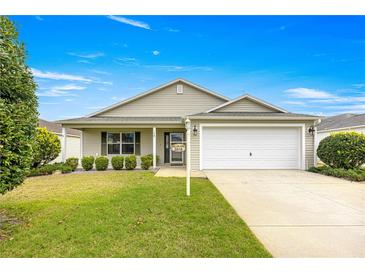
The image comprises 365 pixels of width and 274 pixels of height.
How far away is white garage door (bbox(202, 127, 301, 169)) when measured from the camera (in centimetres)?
1225

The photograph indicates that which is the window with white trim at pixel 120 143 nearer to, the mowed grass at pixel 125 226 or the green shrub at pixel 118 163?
the green shrub at pixel 118 163

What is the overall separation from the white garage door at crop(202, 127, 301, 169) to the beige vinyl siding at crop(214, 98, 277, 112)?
1794mm

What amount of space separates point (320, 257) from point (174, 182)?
19.1 feet

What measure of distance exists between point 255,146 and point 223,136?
1.84 m

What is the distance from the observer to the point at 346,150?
34.3 ft

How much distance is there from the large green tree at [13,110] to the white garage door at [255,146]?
9010 millimetres

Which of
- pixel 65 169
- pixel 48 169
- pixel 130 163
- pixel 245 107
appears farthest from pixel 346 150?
pixel 48 169

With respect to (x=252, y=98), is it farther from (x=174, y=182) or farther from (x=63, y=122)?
(x=63, y=122)

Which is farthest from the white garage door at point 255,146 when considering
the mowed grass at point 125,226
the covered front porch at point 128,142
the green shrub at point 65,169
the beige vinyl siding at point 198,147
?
the green shrub at point 65,169

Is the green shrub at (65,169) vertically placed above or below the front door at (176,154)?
below

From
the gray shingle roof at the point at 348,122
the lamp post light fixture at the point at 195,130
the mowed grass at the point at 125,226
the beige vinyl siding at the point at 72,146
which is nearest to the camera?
the mowed grass at the point at 125,226

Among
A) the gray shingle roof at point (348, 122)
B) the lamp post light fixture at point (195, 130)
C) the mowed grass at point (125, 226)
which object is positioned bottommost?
the mowed grass at point (125, 226)

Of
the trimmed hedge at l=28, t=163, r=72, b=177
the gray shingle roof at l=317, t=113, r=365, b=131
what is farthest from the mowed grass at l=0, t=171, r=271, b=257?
the gray shingle roof at l=317, t=113, r=365, b=131

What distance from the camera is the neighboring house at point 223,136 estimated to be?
39.9 feet
